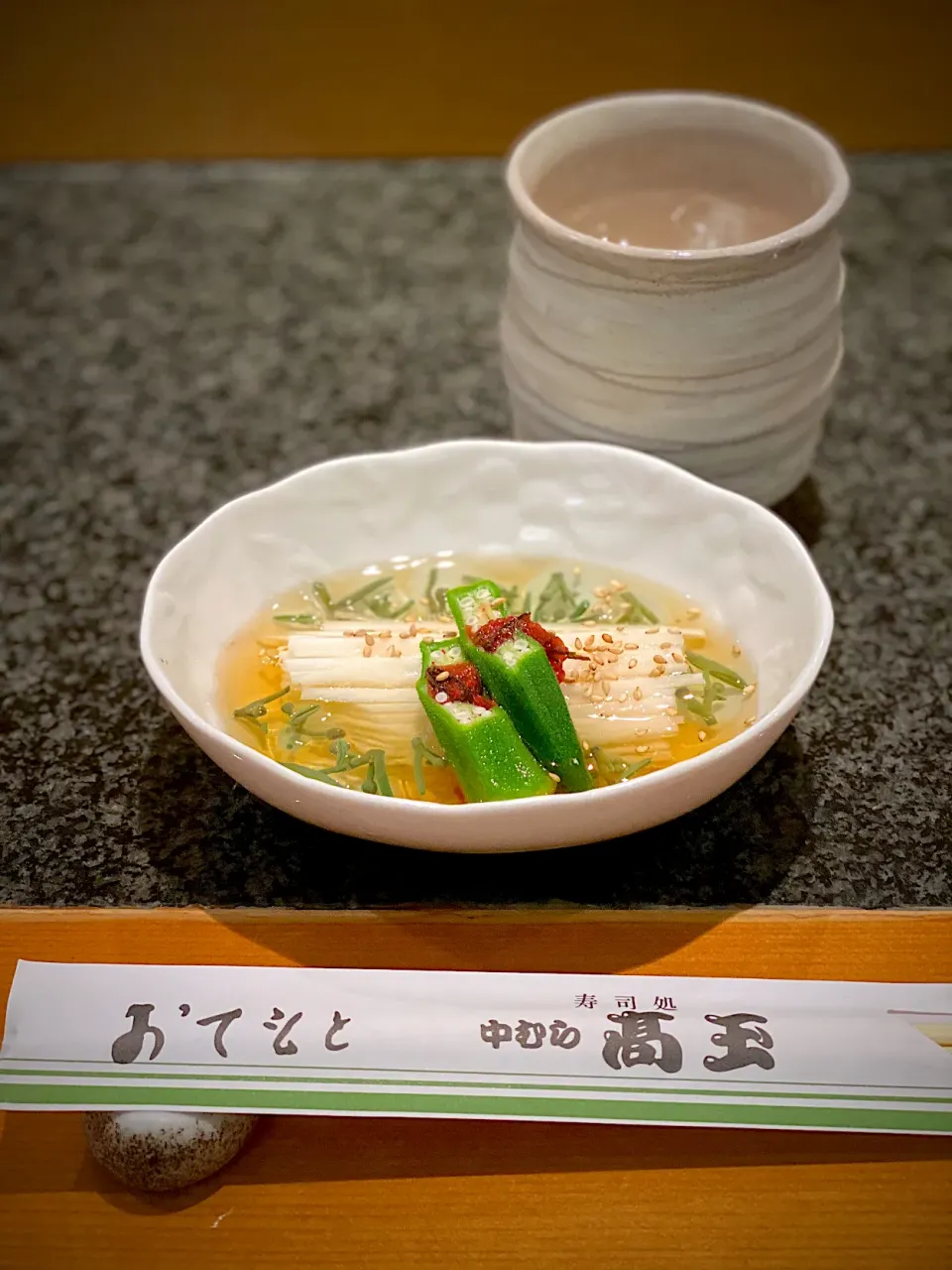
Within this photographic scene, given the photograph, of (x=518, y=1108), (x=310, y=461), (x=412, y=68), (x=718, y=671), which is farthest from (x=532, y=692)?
(x=412, y=68)

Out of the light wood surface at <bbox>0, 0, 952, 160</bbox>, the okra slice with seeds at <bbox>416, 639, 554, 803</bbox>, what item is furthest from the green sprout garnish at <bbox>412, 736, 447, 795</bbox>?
the light wood surface at <bbox>0, 0, 952, 160</bbox>

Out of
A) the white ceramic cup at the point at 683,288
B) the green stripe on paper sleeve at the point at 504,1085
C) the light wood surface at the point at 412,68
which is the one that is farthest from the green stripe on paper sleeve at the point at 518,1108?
the light wood surface at the point at 412,68

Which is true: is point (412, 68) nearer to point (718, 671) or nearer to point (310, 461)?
point (310, 461)

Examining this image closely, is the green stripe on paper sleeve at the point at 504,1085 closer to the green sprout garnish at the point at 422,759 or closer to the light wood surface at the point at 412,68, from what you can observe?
the green sprout garnish at the point at 422,759

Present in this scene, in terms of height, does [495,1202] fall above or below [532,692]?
below

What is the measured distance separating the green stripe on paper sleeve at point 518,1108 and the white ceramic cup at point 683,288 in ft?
2.13

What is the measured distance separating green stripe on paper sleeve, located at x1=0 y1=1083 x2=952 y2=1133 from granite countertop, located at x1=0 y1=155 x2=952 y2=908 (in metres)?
0.19

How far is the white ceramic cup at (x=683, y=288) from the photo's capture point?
1.14 metres

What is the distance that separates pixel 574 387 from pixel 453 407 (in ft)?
1.36

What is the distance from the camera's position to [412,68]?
6.76 feet

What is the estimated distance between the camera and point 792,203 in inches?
49.8

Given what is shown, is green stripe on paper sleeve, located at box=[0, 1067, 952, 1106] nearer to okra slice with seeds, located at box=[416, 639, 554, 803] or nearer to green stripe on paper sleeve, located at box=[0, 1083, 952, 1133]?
green stripe on paper sleeve, located at box=[0, 1083, 952, 1133]

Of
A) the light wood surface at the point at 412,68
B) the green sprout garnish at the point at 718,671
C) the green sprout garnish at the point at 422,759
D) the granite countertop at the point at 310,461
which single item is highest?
the light wood surface at the point at 412,68

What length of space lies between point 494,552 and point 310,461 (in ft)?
1.25
